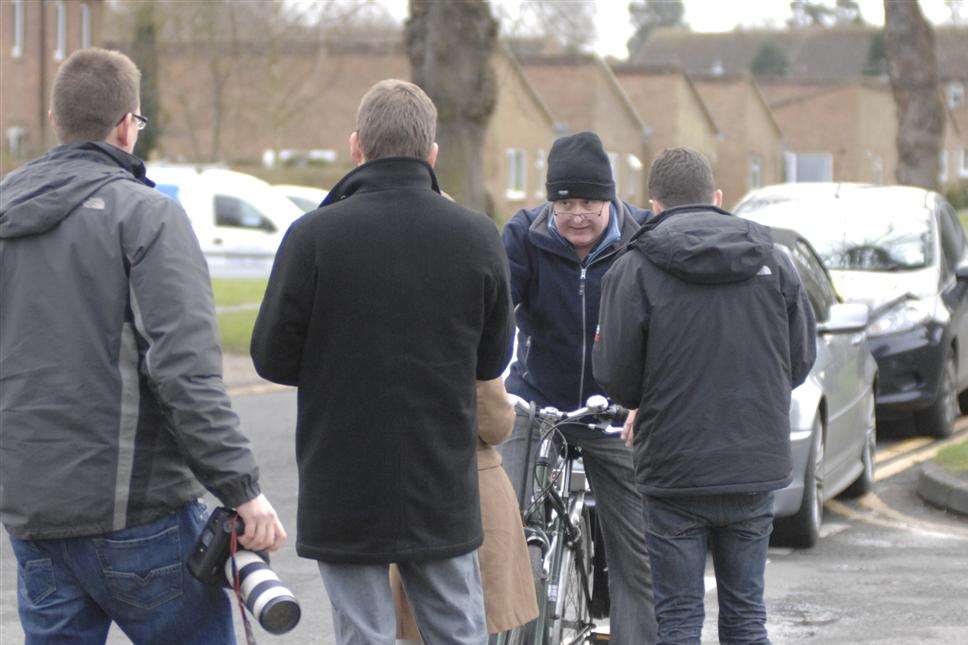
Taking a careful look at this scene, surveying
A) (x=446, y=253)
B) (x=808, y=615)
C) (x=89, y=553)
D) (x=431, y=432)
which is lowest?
(x=808, y=615)

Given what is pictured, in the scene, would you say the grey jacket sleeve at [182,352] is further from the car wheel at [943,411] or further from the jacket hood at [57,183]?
the car wheel at [943,411]

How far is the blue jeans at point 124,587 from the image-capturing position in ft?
11.4

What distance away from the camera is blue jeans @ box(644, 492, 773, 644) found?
4.52 meters

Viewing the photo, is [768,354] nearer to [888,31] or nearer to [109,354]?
[109,354]

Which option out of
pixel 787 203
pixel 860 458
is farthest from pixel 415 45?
pixel 860 458

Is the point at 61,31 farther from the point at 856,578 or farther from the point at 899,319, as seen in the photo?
the point at 856,578

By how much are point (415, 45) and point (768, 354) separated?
10831 millimetres

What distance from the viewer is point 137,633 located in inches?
140

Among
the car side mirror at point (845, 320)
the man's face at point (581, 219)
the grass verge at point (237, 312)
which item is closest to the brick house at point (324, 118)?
the grass verge at point (237, 312)

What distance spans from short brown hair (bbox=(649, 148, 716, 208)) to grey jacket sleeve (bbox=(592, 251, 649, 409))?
0.87 ft

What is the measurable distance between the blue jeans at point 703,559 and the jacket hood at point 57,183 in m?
1.88

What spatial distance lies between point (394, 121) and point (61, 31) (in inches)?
1603

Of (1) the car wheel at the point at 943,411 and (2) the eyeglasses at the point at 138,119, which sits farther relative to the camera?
(1) the car wheel at the point at 943,411

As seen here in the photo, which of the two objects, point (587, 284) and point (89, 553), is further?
point (587, 284)
